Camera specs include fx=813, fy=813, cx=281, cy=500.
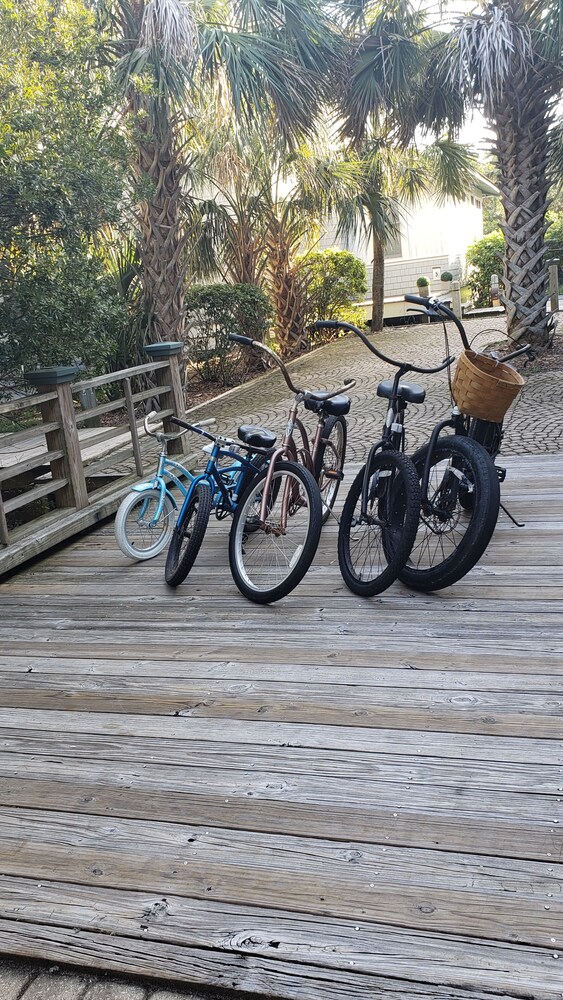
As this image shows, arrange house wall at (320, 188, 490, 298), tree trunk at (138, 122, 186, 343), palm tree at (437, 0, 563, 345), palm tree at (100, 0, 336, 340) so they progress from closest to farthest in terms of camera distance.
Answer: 1. palm tree at (100, 0, 336, 340)
2. palm tree at (437, 0, 563, 345)
3. tree trunk at (138, 122, 186, 343)
4. house wall at (320, 188, 490, 298)

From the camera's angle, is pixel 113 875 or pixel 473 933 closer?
pixel 473 933

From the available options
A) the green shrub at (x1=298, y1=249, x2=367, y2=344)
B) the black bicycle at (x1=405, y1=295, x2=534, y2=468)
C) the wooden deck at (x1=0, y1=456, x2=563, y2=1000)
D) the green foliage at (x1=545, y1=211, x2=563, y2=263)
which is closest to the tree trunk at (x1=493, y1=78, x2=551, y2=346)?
the green shrub at (x1=298, y1=249, x2=367, y2=344)

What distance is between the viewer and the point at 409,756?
256 centimetres

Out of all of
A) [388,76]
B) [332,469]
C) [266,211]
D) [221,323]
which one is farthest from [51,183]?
[266,211]

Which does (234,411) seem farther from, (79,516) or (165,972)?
(165,972)

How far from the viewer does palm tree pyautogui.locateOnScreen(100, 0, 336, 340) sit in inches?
298

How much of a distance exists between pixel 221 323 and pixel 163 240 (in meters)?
2.15

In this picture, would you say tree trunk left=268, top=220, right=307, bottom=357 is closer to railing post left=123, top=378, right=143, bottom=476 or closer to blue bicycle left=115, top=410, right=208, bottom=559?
railing post left=123, top=378, right=143, bottom=476

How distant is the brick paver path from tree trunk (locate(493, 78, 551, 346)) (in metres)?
0.84

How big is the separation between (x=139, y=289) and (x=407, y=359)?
159 inches

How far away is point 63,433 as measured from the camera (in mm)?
5180

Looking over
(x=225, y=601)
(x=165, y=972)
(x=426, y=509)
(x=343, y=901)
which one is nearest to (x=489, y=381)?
(x=426, y=509)

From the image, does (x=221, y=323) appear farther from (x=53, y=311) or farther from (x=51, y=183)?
(x=51, y=183)

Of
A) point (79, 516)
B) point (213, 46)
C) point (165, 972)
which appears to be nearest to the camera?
point (165, 972)
